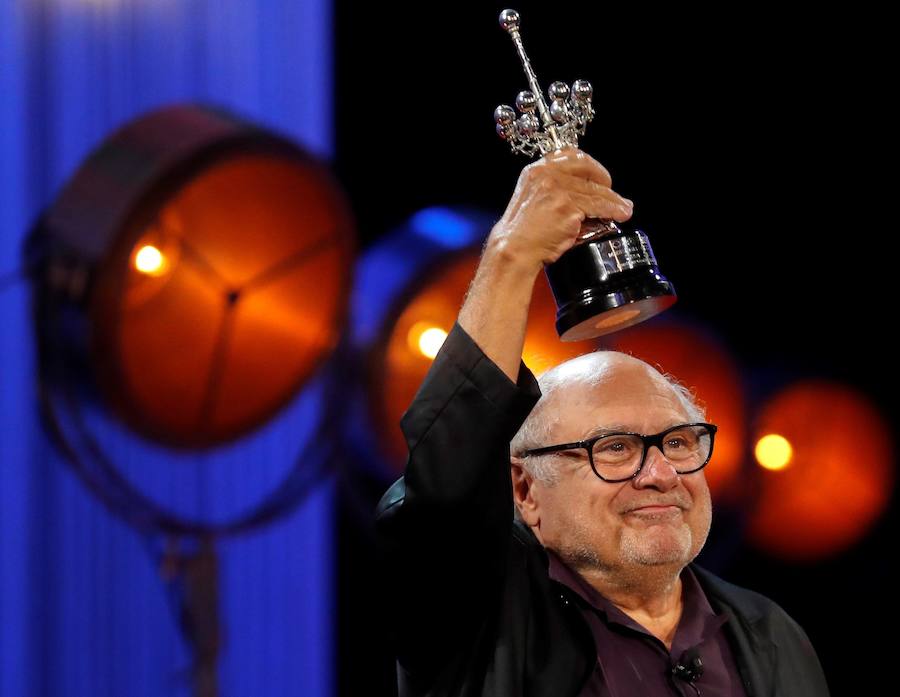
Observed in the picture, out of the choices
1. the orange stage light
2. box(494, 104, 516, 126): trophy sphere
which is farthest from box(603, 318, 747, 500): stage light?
box(494, 104, 516, 126): trophy sphere

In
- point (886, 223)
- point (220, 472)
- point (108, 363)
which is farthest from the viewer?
point (886, 223)

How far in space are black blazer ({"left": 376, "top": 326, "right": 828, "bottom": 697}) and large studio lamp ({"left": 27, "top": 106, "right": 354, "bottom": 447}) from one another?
27.5 inches

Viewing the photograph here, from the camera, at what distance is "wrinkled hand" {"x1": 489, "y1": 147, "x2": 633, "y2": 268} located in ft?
4.95

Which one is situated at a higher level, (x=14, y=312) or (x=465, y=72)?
(x=465, y=72)

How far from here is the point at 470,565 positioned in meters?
1.56

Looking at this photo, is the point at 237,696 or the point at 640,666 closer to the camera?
the point at 640,666

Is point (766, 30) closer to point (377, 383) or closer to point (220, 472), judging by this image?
point (377, 383)

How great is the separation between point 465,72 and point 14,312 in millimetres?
1541

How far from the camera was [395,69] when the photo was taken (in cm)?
346

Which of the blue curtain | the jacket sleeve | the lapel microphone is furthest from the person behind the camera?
the blue curtain

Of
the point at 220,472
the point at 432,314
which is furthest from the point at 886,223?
the point at 220,472

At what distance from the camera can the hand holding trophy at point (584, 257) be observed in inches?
62.3

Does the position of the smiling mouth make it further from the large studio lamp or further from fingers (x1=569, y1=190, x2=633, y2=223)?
the large studio lamp

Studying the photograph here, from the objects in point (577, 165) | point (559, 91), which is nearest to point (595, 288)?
point (577, 165)
